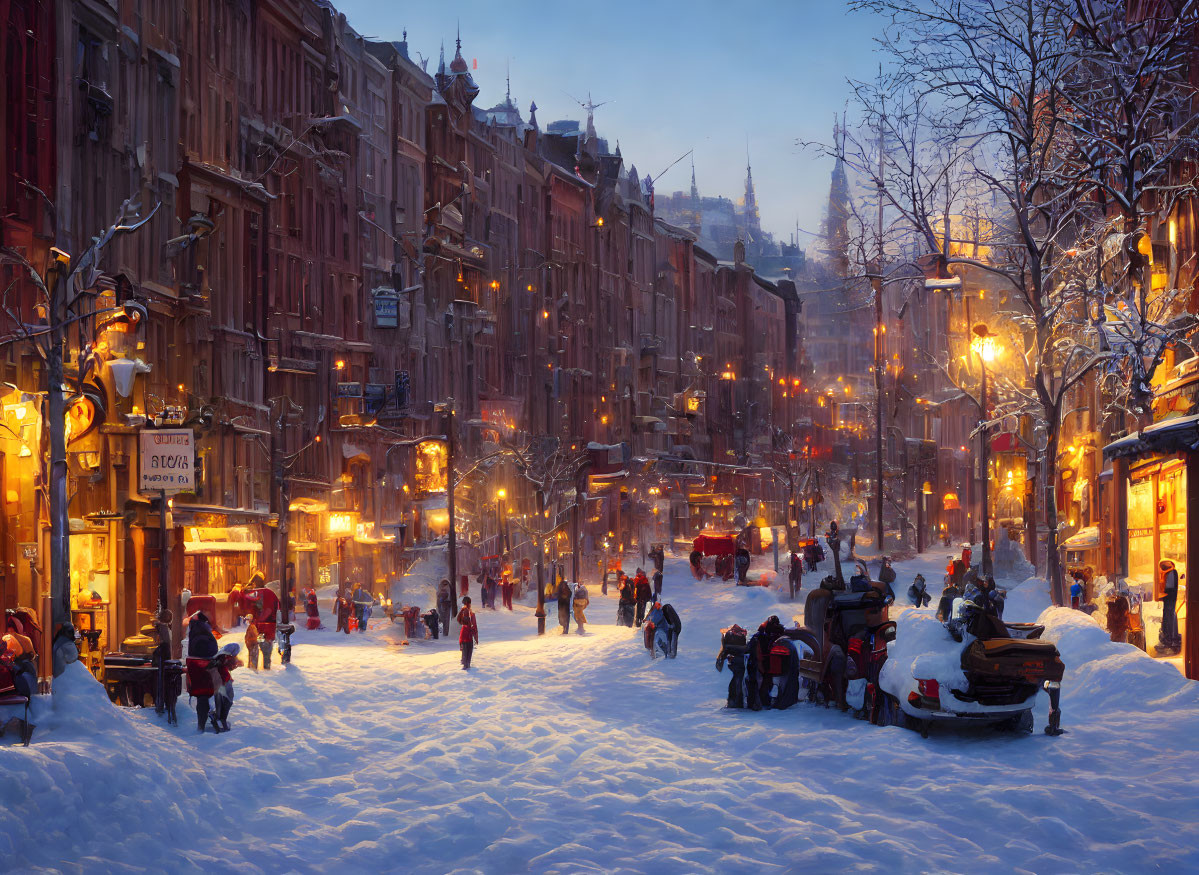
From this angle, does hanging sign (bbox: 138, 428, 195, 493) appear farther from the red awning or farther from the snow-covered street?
the red awning

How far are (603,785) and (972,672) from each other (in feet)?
17.1

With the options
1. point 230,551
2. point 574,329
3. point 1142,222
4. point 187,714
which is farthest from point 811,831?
point 574,329

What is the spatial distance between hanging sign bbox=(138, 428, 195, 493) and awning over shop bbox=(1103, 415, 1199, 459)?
17.7 m

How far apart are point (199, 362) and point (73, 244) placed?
10.9 meters

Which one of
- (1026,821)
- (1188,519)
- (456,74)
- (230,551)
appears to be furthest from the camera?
(456,74)

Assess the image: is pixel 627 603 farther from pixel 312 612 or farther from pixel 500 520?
pixel 500 520

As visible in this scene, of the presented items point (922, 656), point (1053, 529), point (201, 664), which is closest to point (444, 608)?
point (1053, 529)

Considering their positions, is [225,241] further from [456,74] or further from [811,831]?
[811,831]

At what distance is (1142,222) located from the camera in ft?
103

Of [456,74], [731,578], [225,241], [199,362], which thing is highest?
[456,74]

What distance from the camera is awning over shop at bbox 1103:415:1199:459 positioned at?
2114 centimetres

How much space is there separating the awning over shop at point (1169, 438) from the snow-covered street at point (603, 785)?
3420mm

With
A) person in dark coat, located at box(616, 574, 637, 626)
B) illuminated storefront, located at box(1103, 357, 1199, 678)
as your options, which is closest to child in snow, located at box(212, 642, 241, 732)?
illuminated storefront, located at box(1103, 357, 1199, 678)

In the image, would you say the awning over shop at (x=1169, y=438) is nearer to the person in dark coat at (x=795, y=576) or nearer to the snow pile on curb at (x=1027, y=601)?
the snow pile on curb at (x=1027, y=601)
